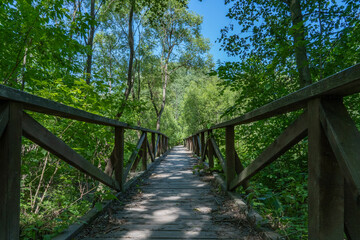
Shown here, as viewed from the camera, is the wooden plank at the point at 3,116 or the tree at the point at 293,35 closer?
the wooden plank at the point at 3,116

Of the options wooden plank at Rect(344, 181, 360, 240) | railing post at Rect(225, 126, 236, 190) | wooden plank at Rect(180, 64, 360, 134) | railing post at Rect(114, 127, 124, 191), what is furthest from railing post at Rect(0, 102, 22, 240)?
railing post at Rect(225, 126, 236, 190)

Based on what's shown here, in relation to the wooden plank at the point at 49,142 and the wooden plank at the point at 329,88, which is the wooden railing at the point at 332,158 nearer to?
the wooden plank at the point at 329,88

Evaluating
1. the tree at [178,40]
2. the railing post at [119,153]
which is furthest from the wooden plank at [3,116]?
the tree at [178,40]

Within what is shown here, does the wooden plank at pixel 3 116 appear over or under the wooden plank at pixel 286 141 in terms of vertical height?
over

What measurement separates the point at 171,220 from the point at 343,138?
1.88m

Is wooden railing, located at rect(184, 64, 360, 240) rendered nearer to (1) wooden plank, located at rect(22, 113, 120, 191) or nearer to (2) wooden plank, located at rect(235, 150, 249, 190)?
(1) wooden plank, located at rect(22, 113, 120, 191)

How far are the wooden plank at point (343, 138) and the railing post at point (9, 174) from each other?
5.17 feet

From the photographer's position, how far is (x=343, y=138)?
96cm

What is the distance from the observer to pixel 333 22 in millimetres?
4383

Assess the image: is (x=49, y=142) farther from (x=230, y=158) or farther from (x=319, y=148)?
(x=230, y=158)

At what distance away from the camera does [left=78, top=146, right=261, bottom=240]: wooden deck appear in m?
1.97

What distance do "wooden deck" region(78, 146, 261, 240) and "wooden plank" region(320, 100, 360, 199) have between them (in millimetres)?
1232

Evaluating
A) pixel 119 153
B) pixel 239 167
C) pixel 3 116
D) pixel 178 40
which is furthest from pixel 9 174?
pixel 178 40

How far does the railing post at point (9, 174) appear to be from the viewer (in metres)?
1.10
